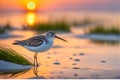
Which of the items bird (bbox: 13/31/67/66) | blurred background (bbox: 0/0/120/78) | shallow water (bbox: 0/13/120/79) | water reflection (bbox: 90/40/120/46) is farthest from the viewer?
water reflection (bbox: 90/40/120/46)

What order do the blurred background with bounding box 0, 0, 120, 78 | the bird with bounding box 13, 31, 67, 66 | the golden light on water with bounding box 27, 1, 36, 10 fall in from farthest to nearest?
the golden light on water with bounding box 27, 1, 36, 10, the bird with bounding box 13, 31, 67, 66, the blurred background with bounding box 0, 0, 120, 78

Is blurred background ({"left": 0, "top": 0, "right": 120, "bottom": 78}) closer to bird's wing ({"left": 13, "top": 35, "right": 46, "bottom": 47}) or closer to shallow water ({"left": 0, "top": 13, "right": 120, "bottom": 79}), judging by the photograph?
shallow water ({"left": 0, "top": 13, "right": 120, "bottom": 79})

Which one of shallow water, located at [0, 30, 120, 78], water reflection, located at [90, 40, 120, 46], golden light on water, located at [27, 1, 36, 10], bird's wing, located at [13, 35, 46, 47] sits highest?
golden light on water, located at [27, 1, 36, 10]

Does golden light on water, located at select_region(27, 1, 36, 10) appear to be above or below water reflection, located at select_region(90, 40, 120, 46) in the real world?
above

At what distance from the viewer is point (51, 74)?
8547 millimetres

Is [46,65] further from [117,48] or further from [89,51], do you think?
[117,48]

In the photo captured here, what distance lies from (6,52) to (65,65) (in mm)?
1175

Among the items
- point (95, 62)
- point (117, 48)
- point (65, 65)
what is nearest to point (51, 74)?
point (65, 65)

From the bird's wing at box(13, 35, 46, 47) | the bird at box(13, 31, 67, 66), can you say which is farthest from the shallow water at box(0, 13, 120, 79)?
the bird's wing at box(13, 35, 46, 47)

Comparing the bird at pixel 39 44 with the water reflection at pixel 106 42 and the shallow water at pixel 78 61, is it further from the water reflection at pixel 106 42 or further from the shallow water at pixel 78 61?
the water reflection at pixel 106 42

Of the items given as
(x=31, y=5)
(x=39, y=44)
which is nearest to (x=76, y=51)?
(x=39, y=44)

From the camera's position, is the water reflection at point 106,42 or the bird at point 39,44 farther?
the water reflection at point 106,42

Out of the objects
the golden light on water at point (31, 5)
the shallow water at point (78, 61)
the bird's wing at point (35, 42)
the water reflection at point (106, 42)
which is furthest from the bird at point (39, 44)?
the golden light on water at point (31, 5)

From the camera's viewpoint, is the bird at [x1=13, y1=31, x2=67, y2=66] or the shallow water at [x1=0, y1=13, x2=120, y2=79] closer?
the shallow water at [x1=0, y1=13, x2=120, y2=79]
